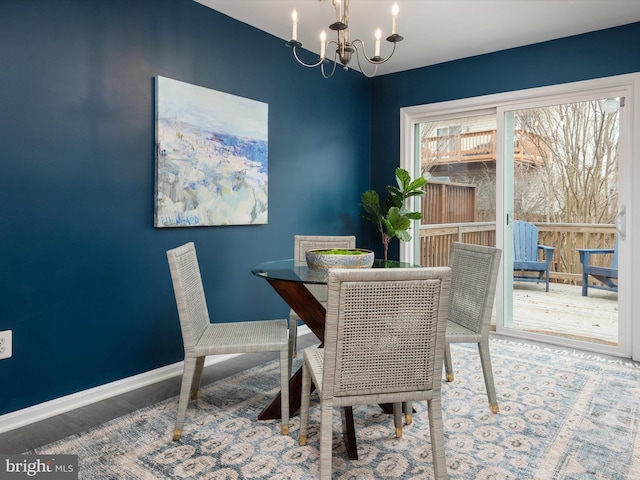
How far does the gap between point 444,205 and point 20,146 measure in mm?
3556

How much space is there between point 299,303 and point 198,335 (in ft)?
1.75

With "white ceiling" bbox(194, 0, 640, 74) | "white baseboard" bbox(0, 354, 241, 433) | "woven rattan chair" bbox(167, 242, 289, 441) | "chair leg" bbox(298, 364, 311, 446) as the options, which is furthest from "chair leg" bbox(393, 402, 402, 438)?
"white ceiling" bbox(194, 0, 640, 74)

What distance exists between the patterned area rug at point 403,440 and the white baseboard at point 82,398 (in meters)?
0.35

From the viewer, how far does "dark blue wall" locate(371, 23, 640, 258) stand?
3352 millimetres

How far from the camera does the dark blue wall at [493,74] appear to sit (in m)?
3.35

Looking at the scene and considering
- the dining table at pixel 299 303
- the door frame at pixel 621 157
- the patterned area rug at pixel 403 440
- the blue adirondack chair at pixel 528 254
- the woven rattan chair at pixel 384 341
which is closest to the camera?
the woven rattan chair at pixel 384 341

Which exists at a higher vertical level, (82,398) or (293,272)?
(293,272)

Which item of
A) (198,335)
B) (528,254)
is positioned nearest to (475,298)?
(198,335)

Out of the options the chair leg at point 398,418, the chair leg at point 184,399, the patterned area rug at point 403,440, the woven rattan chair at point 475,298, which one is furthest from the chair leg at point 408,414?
the chair leg at point 184,399

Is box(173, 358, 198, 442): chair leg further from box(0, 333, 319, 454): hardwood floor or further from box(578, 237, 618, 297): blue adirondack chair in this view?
box(578, 237, 618, 297): blue adirondack chair

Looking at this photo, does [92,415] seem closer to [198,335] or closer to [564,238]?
[198,335]

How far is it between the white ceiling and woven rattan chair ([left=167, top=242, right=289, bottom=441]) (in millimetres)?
1882

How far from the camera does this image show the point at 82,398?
2445mm

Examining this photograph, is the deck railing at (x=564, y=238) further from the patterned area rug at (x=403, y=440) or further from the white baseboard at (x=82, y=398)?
the white baseboard at (x=82, y=398)
